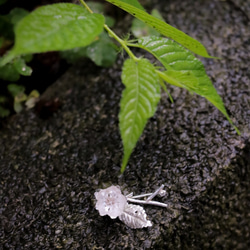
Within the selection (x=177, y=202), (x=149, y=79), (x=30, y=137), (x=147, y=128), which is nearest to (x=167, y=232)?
(x=177, y=202)

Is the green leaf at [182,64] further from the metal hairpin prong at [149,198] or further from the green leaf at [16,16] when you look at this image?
the green leaf at [16,16]

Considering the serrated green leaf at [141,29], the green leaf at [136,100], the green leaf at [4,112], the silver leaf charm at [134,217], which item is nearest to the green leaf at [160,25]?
the green leaf at [136,100]

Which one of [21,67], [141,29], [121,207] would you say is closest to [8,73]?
[21,67]

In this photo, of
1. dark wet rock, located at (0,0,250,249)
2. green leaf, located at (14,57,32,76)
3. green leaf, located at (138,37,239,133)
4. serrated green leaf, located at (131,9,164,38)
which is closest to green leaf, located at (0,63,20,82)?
green leaf, located at (14,57,32,76)

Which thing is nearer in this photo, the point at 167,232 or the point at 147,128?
the point at 167,232

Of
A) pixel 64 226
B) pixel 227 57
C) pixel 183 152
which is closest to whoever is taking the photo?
pixel 64 226

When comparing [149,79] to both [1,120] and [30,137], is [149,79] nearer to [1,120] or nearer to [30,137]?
[30,137]
